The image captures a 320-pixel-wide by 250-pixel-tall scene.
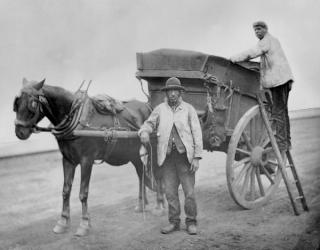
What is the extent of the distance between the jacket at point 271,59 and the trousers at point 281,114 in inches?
4.9

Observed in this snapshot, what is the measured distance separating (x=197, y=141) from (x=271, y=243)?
3.55 ft

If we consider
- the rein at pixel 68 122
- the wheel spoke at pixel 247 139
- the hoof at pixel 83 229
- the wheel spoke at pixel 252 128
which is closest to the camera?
the rein at pixel 68 122

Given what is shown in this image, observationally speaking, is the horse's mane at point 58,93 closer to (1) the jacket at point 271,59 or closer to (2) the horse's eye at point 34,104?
(2) the horse's eye at point 34,104

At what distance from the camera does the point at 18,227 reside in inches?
177

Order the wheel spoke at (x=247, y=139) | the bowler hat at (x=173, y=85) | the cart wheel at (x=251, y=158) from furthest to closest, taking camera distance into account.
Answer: the wheel spoke at (x=247, y=139), the cart wheel at (x=251, y=158), the bowler hat at (x=173, y=85)

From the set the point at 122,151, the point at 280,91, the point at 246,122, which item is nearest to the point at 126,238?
the point at 122,151

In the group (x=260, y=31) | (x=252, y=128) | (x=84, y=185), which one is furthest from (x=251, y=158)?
(x=84, y=185)

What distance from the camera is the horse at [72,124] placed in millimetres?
3752

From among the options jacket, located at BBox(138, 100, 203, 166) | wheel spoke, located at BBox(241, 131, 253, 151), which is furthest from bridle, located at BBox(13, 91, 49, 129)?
wheel spoke, located at BBox(241, 131, 253, 151)

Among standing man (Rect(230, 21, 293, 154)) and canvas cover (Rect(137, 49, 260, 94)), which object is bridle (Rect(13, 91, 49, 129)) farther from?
standing man (Rect(230, 21, 293, 154))

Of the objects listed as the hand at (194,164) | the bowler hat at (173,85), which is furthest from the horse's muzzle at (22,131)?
the hand at (194,164)

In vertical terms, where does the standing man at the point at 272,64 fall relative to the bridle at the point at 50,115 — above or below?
above

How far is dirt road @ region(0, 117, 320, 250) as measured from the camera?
3.93m

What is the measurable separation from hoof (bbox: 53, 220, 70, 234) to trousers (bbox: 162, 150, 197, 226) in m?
1.01
